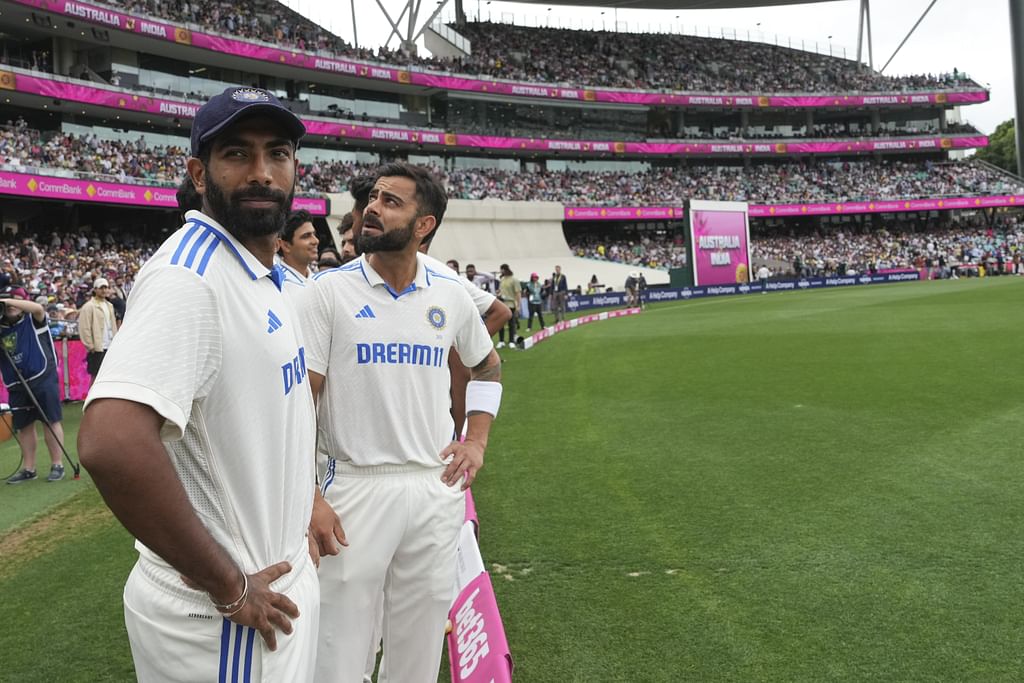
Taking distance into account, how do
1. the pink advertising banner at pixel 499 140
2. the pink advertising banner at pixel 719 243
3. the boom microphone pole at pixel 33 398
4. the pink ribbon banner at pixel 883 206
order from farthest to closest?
the pink ribbon banner at pixel 883 206, the pink advertising banner at pixel 719 243, the pink advertising banner at pixel 499 140, the boom microphone pole at pixel 33 398

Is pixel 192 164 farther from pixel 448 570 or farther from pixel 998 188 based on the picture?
pixel 998 188

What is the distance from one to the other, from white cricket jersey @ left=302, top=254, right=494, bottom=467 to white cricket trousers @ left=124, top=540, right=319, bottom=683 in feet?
3.87

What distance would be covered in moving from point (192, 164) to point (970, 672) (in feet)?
12.4

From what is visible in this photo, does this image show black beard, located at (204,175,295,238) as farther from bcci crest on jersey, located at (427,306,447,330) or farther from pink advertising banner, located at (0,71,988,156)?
pink advertising banner, located at (0,71,988,156)

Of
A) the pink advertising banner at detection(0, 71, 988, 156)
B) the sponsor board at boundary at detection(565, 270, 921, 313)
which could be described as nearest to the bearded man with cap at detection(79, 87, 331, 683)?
the sponsor board at boundary at detection(565, 270, 921, 313)

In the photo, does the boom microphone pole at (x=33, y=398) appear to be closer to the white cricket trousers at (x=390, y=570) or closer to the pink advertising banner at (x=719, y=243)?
the white cricket trousers at (x=390, y=570)

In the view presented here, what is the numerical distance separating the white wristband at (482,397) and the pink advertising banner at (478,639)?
90 centimetres

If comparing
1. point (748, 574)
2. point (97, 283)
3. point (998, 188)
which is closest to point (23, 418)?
point (97, 283)

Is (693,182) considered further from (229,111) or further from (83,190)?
(229,111)

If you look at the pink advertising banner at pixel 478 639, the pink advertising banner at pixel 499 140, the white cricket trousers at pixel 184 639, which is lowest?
the pink advertising banner at pixel 478 639

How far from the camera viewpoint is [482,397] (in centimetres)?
353

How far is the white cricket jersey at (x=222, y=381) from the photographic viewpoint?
1598 millimetres

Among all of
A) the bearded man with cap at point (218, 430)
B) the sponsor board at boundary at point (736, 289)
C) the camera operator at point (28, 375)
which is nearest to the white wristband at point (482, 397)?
the bearded man with cap at point (218, 430)

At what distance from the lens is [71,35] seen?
37781 mm
